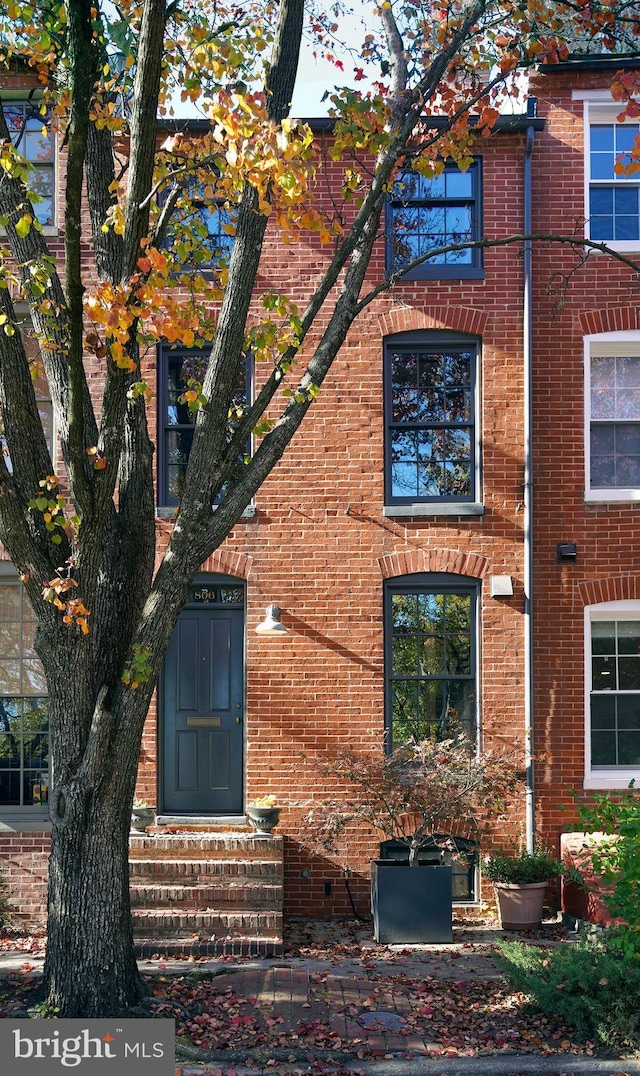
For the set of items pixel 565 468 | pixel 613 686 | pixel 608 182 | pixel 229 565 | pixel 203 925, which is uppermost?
pixel 608 182

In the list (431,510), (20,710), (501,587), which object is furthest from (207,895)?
(431,510)

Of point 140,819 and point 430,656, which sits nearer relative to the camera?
point 140,819

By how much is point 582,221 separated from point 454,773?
598cm

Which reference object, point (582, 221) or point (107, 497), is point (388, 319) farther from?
point (107, 497)

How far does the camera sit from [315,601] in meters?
11.5

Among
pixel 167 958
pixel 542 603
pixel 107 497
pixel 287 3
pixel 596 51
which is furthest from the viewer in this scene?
pixel 596 51

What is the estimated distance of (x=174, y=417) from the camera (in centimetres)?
1181

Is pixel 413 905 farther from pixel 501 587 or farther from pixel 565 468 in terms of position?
pixel 565 468

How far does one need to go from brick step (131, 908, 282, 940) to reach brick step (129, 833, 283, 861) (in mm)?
597

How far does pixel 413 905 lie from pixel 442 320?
5.98 meters

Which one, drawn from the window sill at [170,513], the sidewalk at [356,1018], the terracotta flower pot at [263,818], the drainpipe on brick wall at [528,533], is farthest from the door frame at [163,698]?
the drainpipe on brick wall at [528,533]

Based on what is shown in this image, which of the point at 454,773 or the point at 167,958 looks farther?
the point at 454,773

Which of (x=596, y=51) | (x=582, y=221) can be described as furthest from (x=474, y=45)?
(x=596, y=51)

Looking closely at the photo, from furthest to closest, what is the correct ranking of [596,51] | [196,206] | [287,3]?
1. [596,51]
2. [196,206]
3. [287,3]
